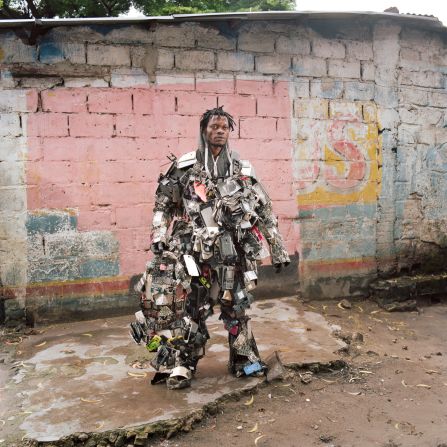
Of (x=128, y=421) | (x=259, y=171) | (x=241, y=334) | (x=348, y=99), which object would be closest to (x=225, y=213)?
(x=241, y=334)

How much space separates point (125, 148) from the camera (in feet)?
16.4

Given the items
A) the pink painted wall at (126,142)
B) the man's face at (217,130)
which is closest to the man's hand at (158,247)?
the man's face at (217,130)

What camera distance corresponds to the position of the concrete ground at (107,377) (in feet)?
9.51

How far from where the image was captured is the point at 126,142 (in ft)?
16.4

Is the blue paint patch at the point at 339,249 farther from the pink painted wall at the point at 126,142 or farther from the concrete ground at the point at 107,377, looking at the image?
the pink painted wall at the point at 126,142

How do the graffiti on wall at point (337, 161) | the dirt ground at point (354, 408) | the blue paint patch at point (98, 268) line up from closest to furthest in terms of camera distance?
the dirt ground at point (354, 408) → the blue paint patch at point (98, 268) → the graffiti on wall at point (337, 161)

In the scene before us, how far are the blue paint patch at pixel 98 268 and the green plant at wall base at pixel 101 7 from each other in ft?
26.7

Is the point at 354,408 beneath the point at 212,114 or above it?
beneath

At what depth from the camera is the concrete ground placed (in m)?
2.90

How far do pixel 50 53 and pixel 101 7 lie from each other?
27.3 ft

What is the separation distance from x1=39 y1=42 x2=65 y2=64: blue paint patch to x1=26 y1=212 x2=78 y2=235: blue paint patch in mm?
1514

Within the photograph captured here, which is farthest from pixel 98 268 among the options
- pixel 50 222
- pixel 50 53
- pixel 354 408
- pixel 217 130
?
pixel 354 408

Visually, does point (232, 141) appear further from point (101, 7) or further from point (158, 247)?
point (101, 7)

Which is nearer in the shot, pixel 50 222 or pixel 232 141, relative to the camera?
pixel 50 222
